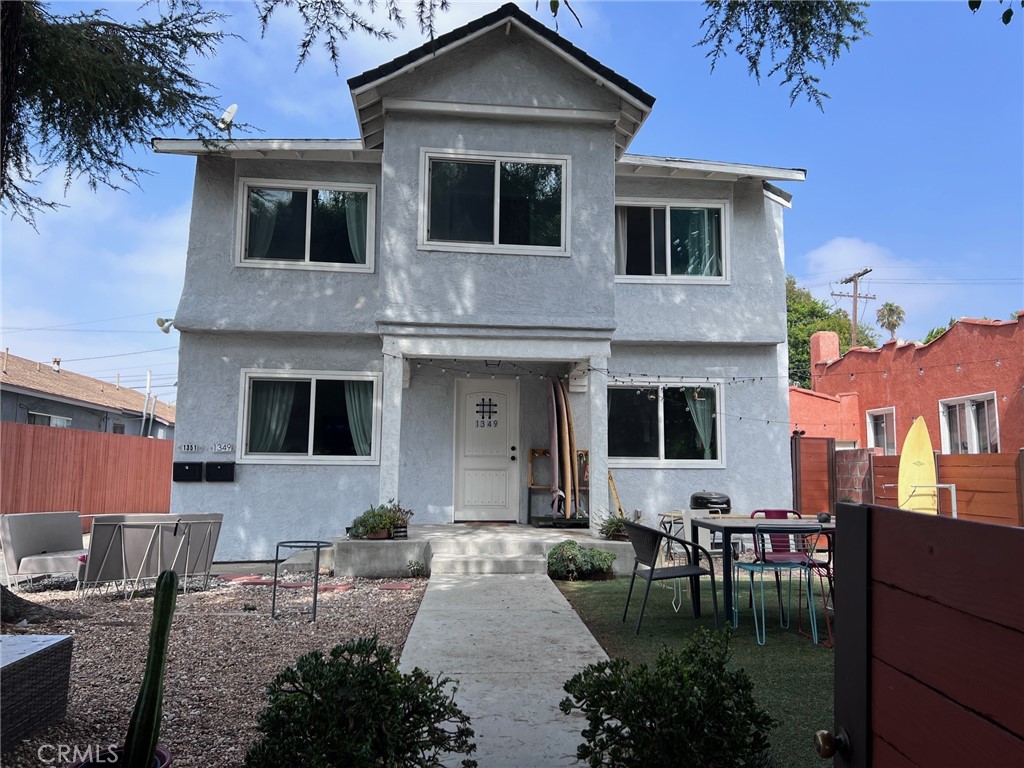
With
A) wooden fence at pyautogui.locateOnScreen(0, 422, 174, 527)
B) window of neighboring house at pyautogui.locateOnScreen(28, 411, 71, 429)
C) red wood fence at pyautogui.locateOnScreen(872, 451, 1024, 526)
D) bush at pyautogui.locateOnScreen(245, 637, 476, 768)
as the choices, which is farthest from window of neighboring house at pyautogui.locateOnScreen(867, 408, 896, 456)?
window of neighboring house at pyautogui.locateOnScreen(28, 411, 71, 429)

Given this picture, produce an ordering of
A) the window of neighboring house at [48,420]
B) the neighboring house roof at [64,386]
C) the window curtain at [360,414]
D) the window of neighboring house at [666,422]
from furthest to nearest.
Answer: the window of neighboring house at [48,420] < the neighboring house roof at [64,386] < the window of neighboring house at [666,422] < the window curtain at [360,414]

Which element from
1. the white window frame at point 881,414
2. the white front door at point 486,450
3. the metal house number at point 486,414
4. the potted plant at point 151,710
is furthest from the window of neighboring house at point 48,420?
the white window frame at point 881,414

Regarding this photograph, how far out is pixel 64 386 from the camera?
855 inches

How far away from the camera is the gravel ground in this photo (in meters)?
3.63

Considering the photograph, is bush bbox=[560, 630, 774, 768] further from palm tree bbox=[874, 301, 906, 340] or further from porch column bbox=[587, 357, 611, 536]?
palm tree bbox=[874, 301, 906, 340]

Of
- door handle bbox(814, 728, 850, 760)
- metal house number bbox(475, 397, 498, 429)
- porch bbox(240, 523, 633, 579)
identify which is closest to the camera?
door handle bbox(814, 728, 850, 760)

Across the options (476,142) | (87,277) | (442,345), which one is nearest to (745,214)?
(476,142)

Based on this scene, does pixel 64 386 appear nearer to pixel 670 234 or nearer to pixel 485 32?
pixel 485 32

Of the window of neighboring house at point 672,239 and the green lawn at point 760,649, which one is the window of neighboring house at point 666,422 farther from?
the green lawn at point 760,649

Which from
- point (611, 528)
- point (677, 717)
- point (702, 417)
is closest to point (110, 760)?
point (677, 717)

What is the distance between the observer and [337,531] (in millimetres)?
10875

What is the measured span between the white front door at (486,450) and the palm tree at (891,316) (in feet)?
154

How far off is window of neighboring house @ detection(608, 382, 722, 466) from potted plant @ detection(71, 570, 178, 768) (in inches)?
375

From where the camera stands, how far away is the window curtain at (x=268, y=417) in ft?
36.4
